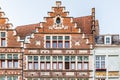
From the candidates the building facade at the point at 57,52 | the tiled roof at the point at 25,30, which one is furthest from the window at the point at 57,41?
the tiled roof at the point at 25,30

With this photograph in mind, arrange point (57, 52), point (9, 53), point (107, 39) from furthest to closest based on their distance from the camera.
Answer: point (107, 39) < point (57, 52) < point (9, 53)

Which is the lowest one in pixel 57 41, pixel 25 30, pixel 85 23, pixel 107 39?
pixel 57 41

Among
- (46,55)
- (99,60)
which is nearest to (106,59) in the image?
(99,60)

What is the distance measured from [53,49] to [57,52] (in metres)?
0.41

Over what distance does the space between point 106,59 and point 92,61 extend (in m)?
1.13

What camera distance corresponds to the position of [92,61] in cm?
6644

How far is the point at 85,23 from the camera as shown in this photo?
68.7 metres

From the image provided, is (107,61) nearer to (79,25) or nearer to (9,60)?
(79,25)

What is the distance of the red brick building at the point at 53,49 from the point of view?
217ft

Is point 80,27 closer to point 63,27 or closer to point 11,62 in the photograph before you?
point 63,27

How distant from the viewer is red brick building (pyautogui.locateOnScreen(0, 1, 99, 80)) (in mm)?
66250

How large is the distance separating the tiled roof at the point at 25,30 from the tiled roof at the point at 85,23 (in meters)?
3.61

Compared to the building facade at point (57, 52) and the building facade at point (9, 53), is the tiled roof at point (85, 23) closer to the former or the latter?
the building facade at point (57, 52)

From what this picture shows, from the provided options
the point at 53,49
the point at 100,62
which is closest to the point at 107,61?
the point at 100,62
